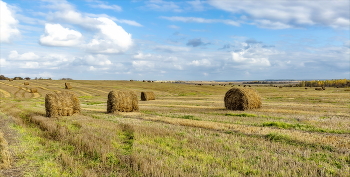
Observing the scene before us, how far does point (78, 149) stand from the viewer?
897 centimetres

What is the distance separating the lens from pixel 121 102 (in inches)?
846

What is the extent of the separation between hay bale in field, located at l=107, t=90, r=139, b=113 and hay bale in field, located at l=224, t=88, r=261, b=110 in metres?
7.92

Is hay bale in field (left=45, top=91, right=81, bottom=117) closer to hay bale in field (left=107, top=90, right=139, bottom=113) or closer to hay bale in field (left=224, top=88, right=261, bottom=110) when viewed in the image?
hay bale in field (left=107, top=90, right=139, bottom=113)

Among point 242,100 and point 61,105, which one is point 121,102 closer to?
point 61,105

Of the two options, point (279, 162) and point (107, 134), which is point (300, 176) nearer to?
point (279, 162)

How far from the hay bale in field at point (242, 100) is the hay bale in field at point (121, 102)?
312 inches

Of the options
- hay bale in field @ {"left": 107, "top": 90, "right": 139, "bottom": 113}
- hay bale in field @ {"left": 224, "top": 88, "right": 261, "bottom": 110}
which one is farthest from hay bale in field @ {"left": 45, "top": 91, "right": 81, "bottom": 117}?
hay bale in field @ {"left": 224, "top": 88, "right": 261, "bottom": 110}

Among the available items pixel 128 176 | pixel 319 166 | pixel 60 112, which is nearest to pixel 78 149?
pixel 128 176

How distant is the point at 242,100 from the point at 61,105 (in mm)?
13917

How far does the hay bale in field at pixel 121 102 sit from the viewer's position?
2130cm

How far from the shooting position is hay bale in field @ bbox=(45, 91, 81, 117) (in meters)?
19.2

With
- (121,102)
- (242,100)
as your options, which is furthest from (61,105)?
(242,100)

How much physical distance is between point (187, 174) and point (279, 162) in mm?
2568

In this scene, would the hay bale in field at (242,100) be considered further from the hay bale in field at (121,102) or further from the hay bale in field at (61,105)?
the hay bale in field at (61,105)
